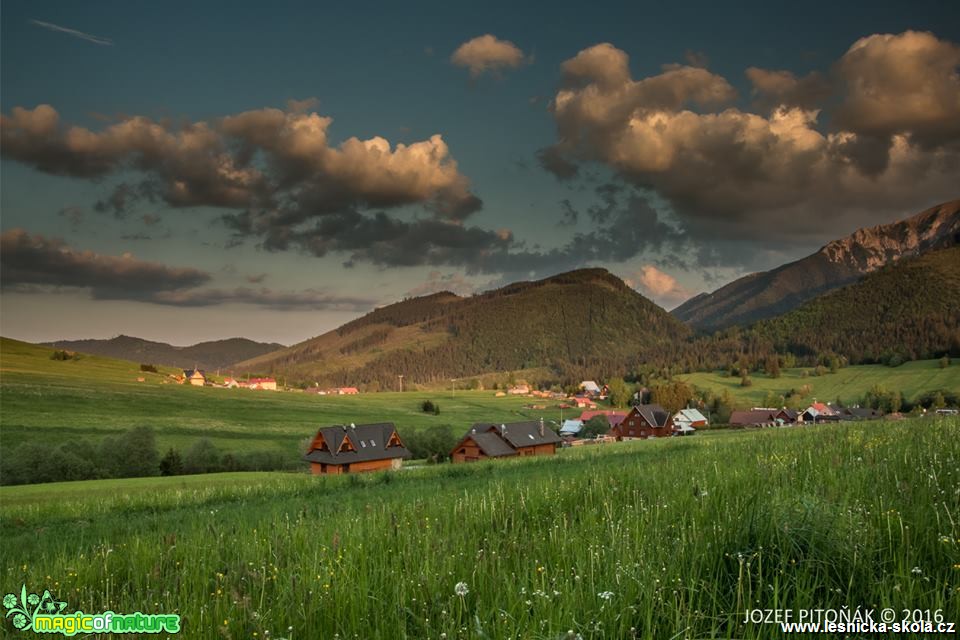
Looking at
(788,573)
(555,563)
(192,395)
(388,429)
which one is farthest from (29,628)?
(192,395)

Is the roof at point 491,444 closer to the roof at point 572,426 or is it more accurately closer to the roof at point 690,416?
the roof at point 572,426

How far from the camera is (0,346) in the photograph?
193625 millimetres

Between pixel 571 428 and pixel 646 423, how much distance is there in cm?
3148

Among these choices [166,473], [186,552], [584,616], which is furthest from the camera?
[166,473]

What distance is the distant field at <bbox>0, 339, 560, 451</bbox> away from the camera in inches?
4215

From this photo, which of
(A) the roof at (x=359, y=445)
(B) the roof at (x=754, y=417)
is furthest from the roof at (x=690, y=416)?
(A) the roof at (x=359, y=445)

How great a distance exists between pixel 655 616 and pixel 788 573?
4.29 ft

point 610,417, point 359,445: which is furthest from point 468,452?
point 610,417

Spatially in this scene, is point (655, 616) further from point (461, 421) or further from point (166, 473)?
point (461, 421)

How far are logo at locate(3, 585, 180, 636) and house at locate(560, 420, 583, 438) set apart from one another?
152650mm

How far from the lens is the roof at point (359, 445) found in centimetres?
8250

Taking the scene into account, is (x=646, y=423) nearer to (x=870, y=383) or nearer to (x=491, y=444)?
(x=491, y=444)

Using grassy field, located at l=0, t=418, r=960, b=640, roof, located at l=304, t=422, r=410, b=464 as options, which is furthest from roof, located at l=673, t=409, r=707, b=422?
grassy field, located at l=0, t=418, r=960, b=640

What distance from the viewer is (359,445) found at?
84.9 meters
